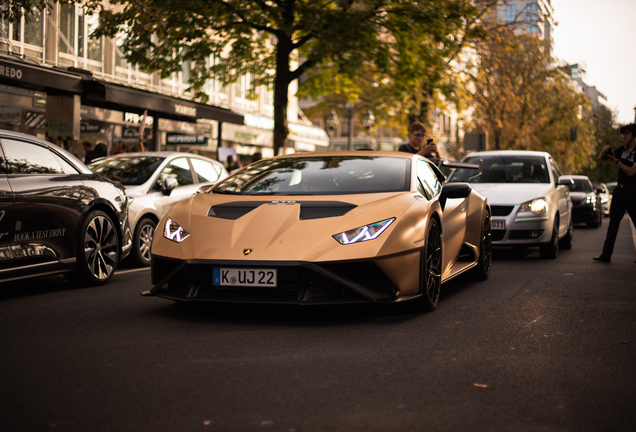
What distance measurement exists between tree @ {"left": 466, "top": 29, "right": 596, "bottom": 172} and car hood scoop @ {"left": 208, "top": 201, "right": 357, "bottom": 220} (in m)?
37.0

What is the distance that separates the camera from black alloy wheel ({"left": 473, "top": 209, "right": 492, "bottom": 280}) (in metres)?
7.90

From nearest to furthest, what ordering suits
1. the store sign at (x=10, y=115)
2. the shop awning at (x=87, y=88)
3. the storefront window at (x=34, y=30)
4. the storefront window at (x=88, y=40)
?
the shop awning at (x=87, y=88), the store sign at (x=10, y=115), the storefront window at (x=34, y=30), the storefront window at (x=88, y=40)

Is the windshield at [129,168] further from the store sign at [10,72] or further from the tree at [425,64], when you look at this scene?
the tree at [425,64]

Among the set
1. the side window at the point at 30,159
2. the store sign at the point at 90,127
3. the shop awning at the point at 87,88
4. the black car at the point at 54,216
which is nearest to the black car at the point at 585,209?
the shop awning at the point at 87,88

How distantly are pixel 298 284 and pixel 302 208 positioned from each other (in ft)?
2.26

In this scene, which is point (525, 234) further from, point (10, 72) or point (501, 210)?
point (10, 72)

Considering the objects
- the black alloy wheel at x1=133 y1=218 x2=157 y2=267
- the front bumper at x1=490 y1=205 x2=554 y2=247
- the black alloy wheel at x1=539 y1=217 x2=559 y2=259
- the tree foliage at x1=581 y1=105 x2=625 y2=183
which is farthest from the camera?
the tree foliage at x1=581 y1=105 x2=625 y2=183

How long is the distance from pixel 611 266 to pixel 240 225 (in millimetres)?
6377

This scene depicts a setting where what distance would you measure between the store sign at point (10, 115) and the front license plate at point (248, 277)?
15447mm

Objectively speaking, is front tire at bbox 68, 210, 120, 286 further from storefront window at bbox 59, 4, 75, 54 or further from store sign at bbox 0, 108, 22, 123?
storefront window at bbox 59, 4, 75, 54

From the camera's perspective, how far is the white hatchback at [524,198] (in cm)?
1047

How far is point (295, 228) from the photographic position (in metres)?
5.28

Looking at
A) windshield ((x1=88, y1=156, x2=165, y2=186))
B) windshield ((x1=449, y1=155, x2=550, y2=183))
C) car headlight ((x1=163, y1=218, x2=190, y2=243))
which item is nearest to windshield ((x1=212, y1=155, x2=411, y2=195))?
car headlight ((x1=163, y1=218, x2=190, y2=243))

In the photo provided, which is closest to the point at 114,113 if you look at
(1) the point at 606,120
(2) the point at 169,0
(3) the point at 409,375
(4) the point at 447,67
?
(2) the point at 169,0
